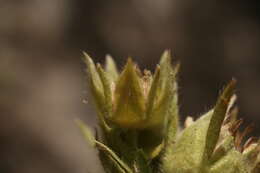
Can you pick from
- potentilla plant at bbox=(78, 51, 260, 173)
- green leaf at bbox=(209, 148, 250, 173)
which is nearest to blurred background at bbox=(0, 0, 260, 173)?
potentilla plant at bbox=(78, 51, 260, 173)

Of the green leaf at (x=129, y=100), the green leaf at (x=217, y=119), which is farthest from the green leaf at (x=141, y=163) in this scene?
the green leaf at (x=217, y=119)

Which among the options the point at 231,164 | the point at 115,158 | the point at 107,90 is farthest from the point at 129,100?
the point at 231,164

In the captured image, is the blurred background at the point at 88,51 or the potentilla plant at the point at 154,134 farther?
the blurred background at the point at 88,51

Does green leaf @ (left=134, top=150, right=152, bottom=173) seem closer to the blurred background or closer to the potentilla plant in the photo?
the potentilla plant

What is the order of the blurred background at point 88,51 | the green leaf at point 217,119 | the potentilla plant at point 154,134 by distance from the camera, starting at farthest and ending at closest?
the blurred background at point 88,51
the potentilla plant at point 154,134
the green leaf at point 217,119

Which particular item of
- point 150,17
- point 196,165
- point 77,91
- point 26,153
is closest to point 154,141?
point 196,165

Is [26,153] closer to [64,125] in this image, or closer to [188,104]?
[64,125]

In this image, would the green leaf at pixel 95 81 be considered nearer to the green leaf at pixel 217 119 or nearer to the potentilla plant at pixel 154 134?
the potentilla plant at pixel 154 134
